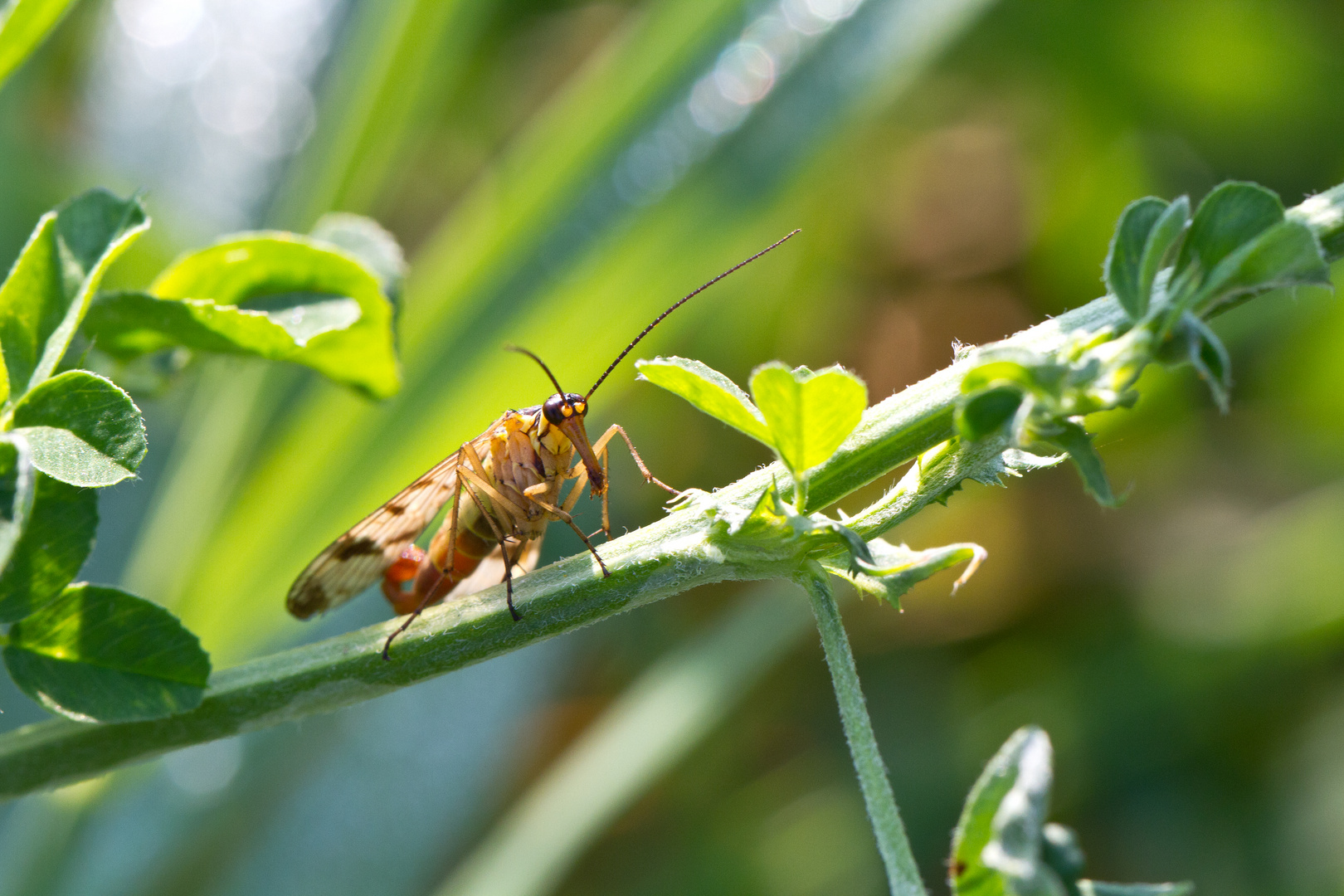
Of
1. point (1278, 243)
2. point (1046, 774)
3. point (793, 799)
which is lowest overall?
point (793, 799)

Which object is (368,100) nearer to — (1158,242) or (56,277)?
(56,277)

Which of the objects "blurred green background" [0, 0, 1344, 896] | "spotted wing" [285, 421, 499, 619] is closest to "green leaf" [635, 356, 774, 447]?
"spotted wing" [285, 421, 499, 619]

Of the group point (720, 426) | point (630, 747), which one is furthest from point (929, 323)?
point (630, 747)

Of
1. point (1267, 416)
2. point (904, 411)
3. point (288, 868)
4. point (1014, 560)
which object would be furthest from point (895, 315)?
point (904, 411)

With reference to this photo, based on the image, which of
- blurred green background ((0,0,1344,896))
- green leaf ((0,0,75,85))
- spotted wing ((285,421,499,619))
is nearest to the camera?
green leaf ((0,0,75,85))

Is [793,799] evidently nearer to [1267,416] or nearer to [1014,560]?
[1014,560]

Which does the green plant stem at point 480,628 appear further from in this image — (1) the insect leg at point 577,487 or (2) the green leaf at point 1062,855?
(1) the insect leg at point 577,487

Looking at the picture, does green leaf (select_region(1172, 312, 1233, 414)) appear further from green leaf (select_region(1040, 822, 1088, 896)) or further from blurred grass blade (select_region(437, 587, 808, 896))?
blurred grass blade (select_region(437, 587, 808, 896))
